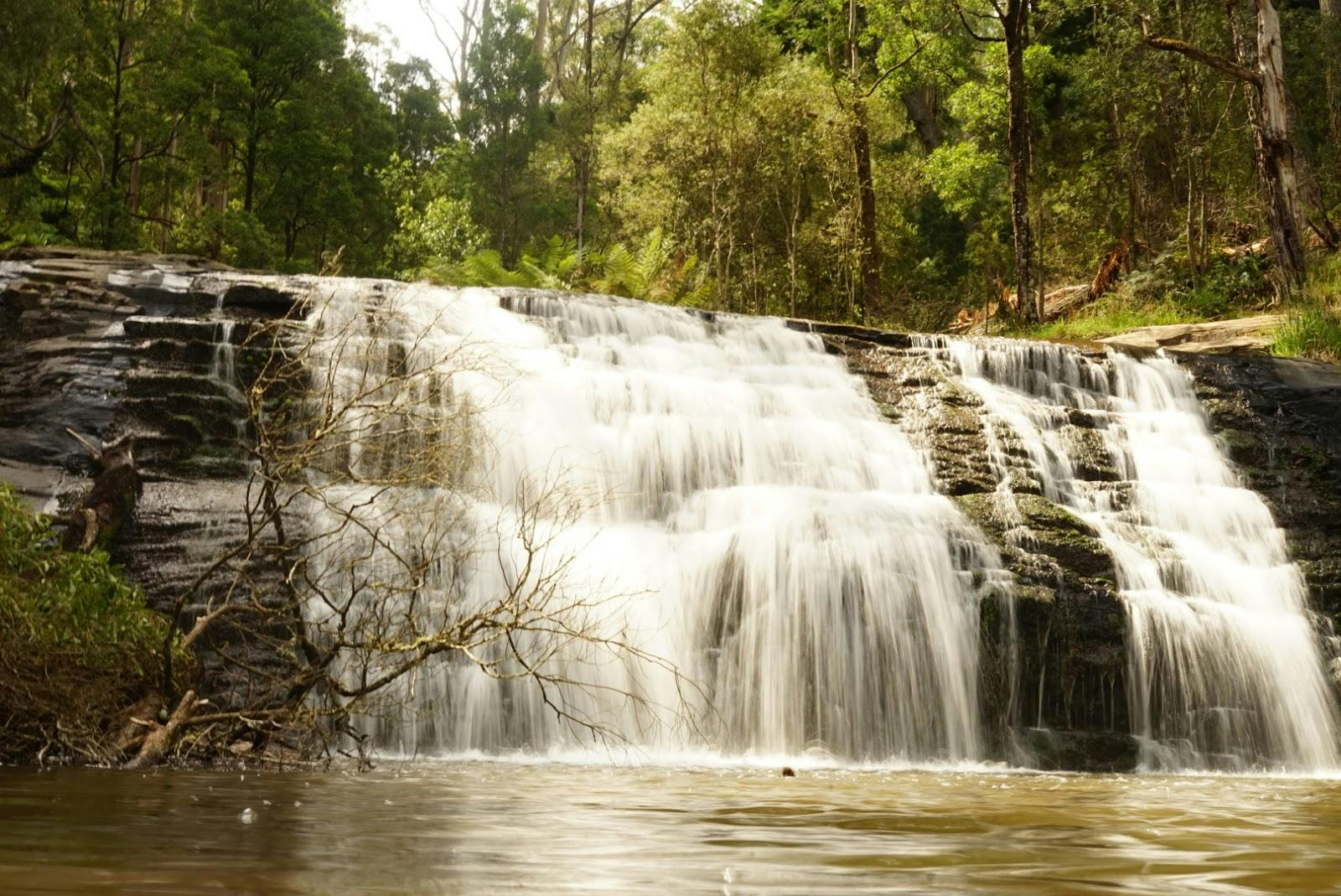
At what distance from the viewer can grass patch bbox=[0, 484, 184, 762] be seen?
740 centimetres

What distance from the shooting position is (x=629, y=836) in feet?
14.3

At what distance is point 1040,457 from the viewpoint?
14102 millimetres

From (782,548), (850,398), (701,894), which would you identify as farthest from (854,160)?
(701,894)

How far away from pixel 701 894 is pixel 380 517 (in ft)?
26.5

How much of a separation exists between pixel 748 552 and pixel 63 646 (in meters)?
5.74

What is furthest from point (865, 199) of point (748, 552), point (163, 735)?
point (163, 735)

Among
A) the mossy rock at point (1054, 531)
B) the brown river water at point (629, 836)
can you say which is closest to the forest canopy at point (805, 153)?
the mossy rock at point (1054, 531)

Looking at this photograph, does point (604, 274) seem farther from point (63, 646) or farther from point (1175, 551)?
point (63, 646)

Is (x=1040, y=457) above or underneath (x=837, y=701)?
above

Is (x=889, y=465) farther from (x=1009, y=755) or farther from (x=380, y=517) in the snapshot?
(x=380, y=517)

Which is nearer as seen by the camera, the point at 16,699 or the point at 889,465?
the point at 16,699

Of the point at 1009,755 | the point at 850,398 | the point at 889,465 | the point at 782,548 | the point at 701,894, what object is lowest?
the point at 1009,755

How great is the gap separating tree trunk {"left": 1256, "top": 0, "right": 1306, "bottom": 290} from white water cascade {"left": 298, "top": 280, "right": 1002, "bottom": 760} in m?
9.35

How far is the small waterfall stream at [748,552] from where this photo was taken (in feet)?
33.1
